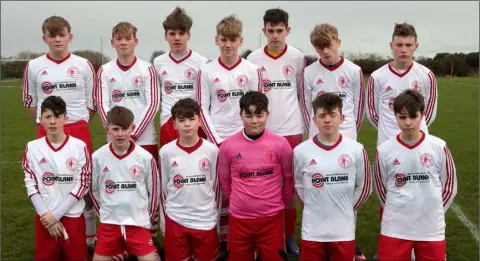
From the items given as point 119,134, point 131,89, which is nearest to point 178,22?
point 131,89

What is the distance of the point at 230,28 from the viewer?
4418 millimetres

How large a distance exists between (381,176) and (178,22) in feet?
7.45

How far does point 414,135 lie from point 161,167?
1981mm

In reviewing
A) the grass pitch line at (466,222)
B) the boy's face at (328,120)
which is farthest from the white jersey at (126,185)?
the grass pitch line at (466,222)

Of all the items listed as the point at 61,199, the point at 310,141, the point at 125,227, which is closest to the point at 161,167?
the point at 125,227

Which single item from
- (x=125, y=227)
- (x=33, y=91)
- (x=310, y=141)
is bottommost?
(x=125, y=227)

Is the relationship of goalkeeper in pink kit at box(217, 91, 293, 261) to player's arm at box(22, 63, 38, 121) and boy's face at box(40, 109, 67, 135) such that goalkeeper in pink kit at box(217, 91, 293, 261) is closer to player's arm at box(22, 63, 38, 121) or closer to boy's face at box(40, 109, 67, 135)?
boy's face at box(40, 109, 67, 135)

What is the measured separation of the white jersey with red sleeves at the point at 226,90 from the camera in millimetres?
4516

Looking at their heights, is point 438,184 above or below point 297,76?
below

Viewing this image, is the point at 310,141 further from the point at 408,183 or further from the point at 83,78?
the point at 83,78

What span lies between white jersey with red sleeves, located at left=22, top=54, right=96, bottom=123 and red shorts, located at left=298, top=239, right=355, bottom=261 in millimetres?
2387

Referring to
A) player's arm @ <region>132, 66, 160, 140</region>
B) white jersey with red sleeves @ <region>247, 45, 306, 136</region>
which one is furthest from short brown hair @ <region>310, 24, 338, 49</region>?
player's arm @ <region>132, 66, 160, 140</region>

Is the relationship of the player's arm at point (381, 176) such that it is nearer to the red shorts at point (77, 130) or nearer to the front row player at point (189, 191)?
the front row player at point (189, 191)

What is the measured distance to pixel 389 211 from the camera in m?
3.70
